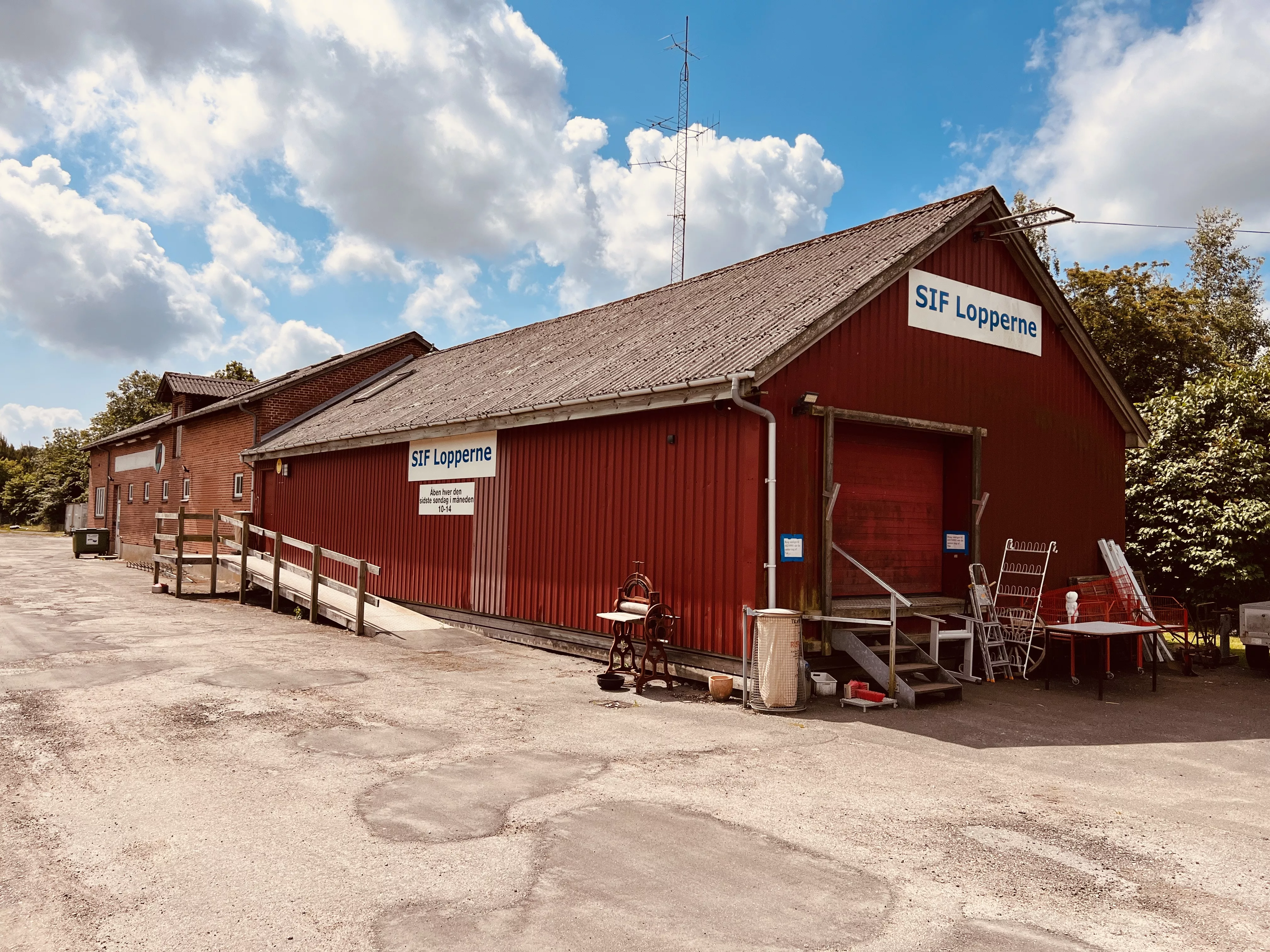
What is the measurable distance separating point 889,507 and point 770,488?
110 inches

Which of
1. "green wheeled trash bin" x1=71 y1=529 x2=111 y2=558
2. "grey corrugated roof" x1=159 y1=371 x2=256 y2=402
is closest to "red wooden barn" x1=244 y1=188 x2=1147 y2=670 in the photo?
"grey corrugated roof" x1=159 y1=371 x2=256 y2=402

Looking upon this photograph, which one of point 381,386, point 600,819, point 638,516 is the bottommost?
point 600,819

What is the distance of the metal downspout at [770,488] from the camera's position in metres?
9.51

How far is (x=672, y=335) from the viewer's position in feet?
43.3

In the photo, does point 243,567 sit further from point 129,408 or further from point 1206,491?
point 129,408

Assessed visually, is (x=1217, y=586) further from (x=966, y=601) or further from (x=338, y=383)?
(x=338, y=383)

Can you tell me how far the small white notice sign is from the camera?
47.2 ft

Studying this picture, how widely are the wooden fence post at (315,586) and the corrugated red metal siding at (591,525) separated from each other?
61.3 inches

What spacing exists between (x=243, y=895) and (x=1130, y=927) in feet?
13.4

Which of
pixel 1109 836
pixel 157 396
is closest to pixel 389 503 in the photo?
pixel 1109 836

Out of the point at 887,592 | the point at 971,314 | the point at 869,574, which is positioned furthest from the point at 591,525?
the point at 971,314

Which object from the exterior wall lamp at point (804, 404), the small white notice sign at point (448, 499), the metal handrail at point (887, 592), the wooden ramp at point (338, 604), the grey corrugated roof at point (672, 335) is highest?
the grey corrugated roof at point (672, 335)

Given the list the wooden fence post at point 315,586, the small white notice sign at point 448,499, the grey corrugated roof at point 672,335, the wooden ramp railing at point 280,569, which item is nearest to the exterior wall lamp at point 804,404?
the grey corrugated roof at point 672,335

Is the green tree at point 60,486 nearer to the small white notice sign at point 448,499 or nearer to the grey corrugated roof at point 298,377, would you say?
the grey corrugated roof at point 298,377
